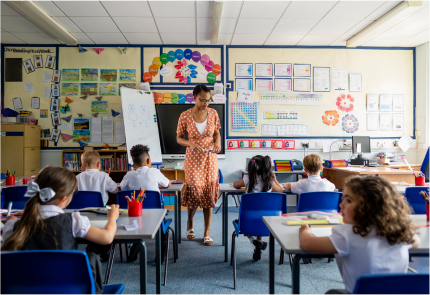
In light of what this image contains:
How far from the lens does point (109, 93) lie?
4914 mm

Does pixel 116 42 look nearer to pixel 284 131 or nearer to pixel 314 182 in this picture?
pixel 284 131

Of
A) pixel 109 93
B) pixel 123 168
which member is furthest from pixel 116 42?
pixel 123 168

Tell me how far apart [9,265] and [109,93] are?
4.43 metres

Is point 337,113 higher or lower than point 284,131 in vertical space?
higher

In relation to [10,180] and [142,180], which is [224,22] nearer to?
[142,180]

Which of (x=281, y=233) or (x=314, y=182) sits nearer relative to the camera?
(x=281, y=233)

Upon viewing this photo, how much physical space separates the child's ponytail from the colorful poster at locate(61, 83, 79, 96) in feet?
14.1

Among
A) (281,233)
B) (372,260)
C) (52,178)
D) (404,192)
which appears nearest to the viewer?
(372,260)

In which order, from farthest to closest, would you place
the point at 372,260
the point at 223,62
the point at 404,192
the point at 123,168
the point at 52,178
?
the point at 223,62, the point at 123,168, the point at 404,192, the point at 52,178, the point at 372,260

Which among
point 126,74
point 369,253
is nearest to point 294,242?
point 369,253

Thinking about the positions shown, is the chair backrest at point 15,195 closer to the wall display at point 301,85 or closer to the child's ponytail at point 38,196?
the child's ponytail at point 38,196

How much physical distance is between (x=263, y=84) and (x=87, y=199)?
3796 mm

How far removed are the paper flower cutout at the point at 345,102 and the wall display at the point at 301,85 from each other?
62 cm

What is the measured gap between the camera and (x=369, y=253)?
90cm
